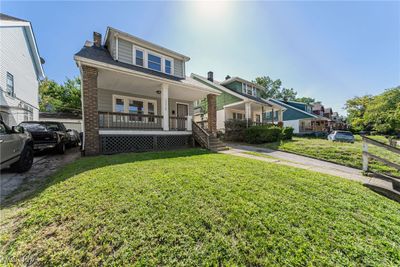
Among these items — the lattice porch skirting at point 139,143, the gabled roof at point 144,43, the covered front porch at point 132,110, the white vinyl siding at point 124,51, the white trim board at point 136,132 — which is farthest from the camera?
the white vinyl siding at point 124,51

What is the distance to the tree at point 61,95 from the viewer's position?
2584cm

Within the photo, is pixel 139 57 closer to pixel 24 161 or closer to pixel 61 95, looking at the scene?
pixel 24 161

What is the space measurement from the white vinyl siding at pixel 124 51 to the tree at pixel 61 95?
22045mm

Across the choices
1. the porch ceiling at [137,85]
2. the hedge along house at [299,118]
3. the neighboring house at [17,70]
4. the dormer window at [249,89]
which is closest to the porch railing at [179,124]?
the porch ceiling at [137,85]

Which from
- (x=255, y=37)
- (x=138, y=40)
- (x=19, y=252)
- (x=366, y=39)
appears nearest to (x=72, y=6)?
(x=138, y=40)

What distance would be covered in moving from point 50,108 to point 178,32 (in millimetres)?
25926

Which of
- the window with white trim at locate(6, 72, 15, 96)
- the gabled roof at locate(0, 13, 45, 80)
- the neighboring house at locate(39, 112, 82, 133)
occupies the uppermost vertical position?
the gabled roof at locate(0, 13, 45, 80)

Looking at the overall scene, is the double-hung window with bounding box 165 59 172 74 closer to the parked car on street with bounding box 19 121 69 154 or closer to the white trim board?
the white trim board

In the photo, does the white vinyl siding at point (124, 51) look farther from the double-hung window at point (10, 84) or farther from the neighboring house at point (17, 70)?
the double-hung window at point (10, 84)

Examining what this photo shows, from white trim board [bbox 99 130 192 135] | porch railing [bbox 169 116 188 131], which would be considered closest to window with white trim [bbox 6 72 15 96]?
white trim board [bbox 99 130 192 135]

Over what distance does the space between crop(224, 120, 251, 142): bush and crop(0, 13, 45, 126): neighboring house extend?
15.0m

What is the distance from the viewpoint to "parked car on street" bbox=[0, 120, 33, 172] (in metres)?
4.32

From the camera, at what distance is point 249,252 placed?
6.86 ft

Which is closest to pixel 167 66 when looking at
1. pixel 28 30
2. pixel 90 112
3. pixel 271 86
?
pixel 90 112
